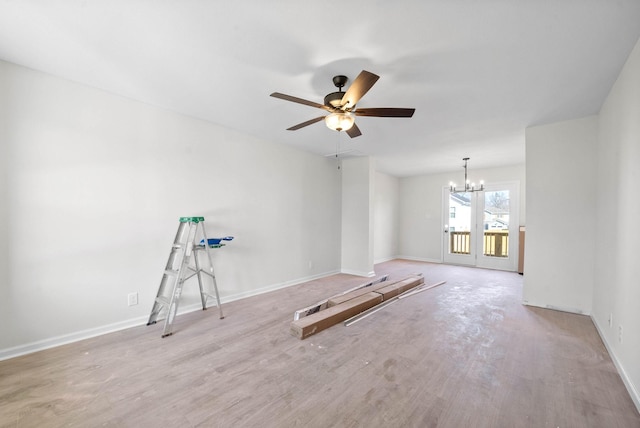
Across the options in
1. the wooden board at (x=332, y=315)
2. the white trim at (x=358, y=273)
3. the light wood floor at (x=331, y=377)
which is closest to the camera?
the light wood floor at (x=331, y=377)

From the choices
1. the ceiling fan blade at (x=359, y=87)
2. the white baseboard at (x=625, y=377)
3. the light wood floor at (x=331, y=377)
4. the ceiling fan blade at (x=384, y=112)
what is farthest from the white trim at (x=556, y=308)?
the ceiling fan blade at (x=359, y=87)

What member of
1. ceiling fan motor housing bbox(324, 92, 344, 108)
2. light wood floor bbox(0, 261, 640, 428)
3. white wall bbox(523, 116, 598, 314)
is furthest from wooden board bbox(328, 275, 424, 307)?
ceiling fan motor housing bbox(324, 92, 344, 108)

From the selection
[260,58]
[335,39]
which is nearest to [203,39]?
[260,58]

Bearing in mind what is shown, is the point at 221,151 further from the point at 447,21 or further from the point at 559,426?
the point at 559,426

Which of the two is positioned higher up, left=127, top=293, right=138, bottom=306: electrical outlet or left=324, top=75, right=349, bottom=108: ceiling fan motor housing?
left=324, top=75, right=349, bottom=108: ceiling fan motor housing

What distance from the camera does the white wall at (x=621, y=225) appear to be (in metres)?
1.92

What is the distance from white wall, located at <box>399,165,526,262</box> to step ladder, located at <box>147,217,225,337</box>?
19.9ft

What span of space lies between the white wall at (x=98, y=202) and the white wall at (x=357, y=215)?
2.28 m

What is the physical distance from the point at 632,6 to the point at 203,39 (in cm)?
284

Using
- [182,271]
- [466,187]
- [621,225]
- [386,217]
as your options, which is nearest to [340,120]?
[182,271]

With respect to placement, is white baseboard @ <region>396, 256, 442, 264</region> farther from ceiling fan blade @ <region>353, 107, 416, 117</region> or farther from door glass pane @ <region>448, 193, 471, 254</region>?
ceiling fan blade @ <region>353, 107, 416, 117</region>

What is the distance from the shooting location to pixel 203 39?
1.96 metres

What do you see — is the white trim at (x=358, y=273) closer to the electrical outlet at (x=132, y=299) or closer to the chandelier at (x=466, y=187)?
the chandelier at (x=466, y=187)

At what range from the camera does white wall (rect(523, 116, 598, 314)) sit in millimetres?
3338
